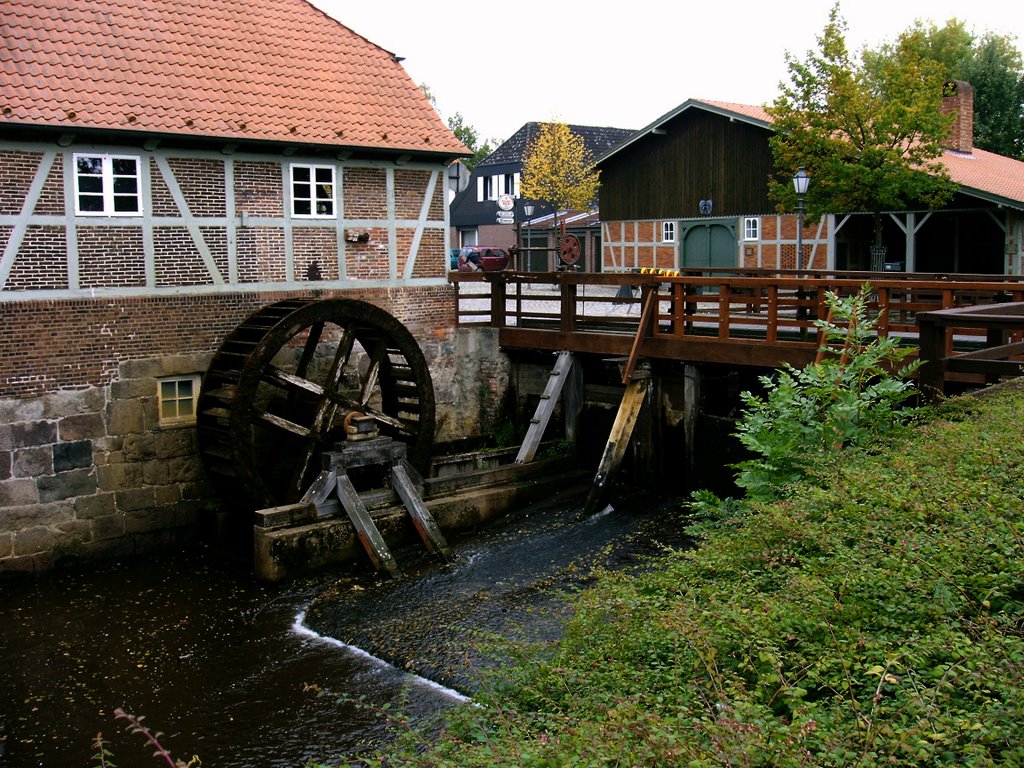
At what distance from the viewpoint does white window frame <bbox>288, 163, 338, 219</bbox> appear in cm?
1370

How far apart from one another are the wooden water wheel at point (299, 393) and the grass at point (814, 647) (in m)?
6.22

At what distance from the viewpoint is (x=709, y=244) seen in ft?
85.3

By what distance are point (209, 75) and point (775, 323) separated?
24.8ft

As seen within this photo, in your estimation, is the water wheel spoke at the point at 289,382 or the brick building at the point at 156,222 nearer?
the brick building at the point at 156,222

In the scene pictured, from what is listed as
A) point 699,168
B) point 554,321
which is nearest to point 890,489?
point 554,321

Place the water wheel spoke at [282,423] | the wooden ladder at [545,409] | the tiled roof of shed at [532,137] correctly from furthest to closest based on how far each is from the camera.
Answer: the tiled roof of shed at [532,137] → the wooden ladder at [545,409] → the water wheel spoke at [282,423]

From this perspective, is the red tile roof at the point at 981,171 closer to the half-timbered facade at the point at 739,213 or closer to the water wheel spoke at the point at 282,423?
the half-timbered facade at the point at 739,213

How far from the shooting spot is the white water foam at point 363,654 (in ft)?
26.5

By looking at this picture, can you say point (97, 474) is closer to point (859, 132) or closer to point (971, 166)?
point (859, 132)

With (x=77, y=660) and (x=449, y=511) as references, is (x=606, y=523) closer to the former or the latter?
(x=449, y=511)

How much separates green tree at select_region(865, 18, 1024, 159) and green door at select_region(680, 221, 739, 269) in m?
16.8

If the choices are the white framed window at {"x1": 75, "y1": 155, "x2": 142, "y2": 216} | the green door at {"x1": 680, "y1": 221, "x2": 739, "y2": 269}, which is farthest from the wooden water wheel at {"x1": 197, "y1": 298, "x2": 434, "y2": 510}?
the green door at {"x1": 680, "y1": 221, "x2": 739, "y2": 269}

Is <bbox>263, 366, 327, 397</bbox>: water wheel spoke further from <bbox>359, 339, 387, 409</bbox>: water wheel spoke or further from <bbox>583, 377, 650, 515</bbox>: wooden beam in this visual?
<bbox>583, 377, 650, 515</bbox>: wooden beam

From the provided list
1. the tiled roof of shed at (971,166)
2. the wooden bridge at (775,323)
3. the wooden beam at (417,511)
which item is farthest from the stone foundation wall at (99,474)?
the tiled roof of shed at (971,166)
